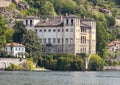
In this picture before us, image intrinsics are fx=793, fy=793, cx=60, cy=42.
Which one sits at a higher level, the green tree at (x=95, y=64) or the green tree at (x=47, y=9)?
the green tree at (x=47, y=9)

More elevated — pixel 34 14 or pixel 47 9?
pixel 47 9

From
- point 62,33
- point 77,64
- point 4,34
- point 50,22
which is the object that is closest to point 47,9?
point 50,22

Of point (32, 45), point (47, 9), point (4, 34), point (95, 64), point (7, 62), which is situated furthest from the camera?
point (47, 9)

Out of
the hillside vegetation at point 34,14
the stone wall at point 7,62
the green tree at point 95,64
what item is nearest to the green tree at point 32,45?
the hillside vegetation at point 34,14

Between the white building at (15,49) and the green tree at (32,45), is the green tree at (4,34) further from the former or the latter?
the green tree at (32,45)

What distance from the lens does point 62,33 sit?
148 meters

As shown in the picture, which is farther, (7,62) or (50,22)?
(50,22)

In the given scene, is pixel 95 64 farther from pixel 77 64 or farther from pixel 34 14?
pixel 34 14

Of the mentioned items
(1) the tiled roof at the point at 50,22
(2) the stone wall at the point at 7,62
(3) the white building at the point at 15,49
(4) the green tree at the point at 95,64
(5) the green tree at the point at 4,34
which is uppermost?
(1) the tiled roof at the point at 50,22

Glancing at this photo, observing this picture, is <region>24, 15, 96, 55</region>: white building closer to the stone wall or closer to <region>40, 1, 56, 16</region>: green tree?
the stone wall

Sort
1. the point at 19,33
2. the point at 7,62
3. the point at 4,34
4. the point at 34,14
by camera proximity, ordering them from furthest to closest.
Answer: the point at 34,14, the point at 19,33, the point at 4,34, the point at 7,62

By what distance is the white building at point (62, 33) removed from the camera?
14700 cm

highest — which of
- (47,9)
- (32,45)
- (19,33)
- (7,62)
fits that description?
(47,9)

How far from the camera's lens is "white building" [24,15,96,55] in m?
147
